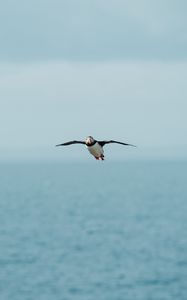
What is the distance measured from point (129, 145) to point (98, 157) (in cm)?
115

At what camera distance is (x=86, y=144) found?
39.8 meters

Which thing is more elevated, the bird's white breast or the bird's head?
the bird's head

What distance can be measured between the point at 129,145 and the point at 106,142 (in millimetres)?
1184

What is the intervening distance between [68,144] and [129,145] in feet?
6.92

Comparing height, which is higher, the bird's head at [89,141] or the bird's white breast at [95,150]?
the bird's head at [89,141]

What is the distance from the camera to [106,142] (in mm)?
40406

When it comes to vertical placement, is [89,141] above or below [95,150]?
above

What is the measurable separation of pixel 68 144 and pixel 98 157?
3.68 feet

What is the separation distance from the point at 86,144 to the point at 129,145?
1.47 meters

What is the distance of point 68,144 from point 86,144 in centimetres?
64

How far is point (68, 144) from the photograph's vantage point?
40.0 meters

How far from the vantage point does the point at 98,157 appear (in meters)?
39.8
